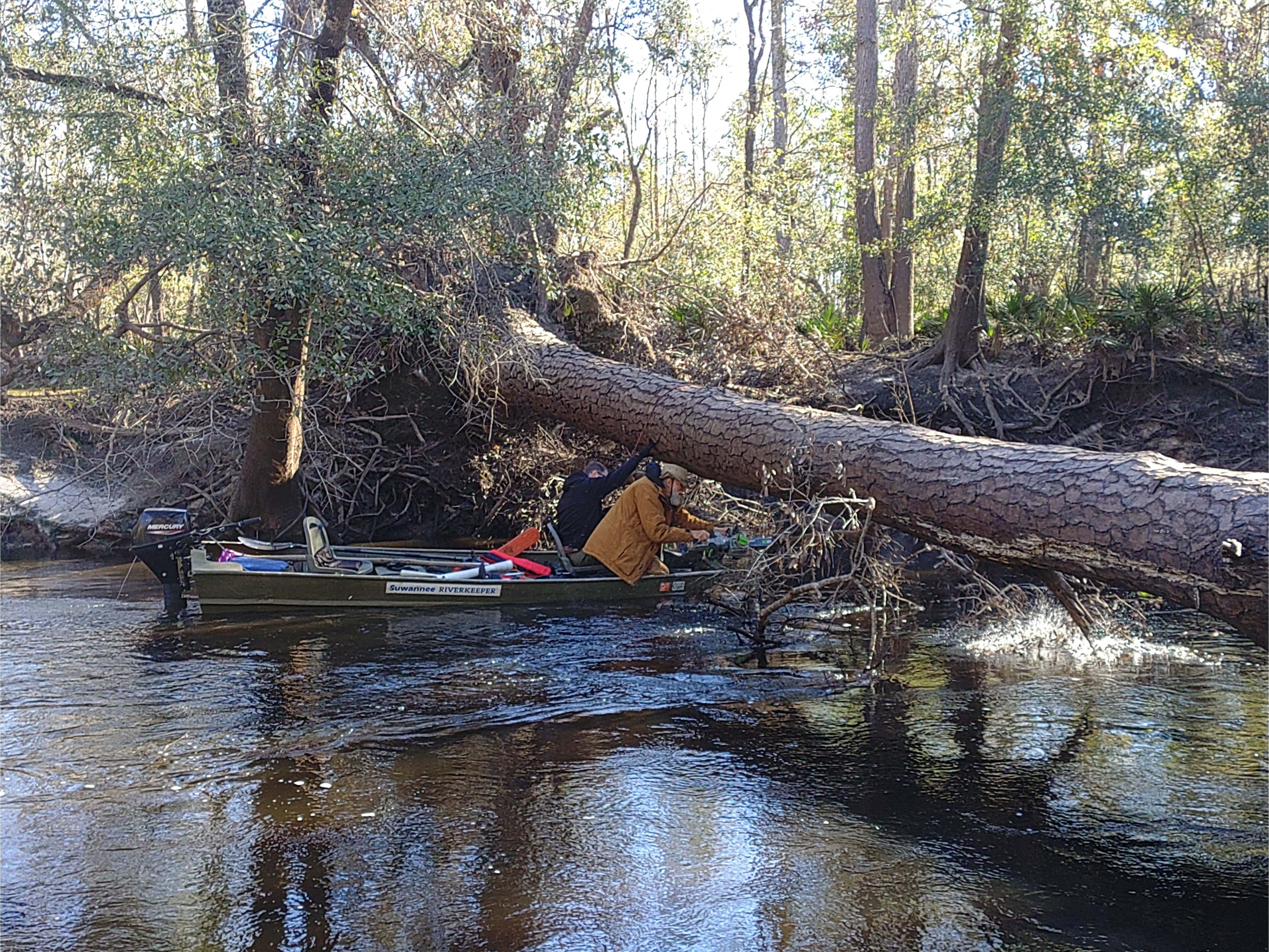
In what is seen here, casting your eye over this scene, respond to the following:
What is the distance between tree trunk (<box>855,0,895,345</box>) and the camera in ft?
57.0

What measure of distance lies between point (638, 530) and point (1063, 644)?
3915 mm

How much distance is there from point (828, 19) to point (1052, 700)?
1880 centimetres

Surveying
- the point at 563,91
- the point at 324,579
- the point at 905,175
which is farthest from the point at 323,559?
the point at 905,175

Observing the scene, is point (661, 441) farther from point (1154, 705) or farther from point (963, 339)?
point (963, 339)

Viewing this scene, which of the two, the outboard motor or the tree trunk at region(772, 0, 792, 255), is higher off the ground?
the tree trunk at region(772, 0, 792, 255)

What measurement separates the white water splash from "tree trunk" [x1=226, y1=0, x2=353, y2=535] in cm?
627

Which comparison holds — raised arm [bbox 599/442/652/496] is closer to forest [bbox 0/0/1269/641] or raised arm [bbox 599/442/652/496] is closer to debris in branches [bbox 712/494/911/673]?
forest [bbox 0/0/1269/641]

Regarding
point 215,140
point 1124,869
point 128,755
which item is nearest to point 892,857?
point 1124,869

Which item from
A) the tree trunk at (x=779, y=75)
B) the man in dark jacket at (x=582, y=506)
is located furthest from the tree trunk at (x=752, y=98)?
the man in dark jacket at (x=582, y=506)

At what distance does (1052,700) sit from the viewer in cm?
748

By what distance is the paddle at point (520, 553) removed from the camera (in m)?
10.9

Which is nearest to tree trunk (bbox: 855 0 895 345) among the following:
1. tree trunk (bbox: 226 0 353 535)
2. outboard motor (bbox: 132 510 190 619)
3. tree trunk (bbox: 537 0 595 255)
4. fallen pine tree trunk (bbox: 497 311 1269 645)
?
tree trunk (bbox: 537 0 595 255)

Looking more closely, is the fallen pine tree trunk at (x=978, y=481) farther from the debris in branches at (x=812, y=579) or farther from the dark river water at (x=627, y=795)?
the dark river water at (x=627, y=795)

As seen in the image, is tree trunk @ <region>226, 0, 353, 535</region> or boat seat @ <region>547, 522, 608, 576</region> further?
boat seat @ <region>547, 522, 608, 576</region>
